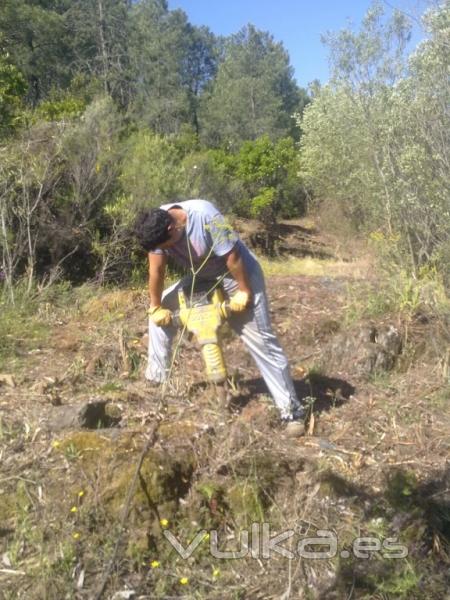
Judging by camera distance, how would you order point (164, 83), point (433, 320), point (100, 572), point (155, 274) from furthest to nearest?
1. point (164, 83)
2. point (433, 320)
3. point (155, 274)
4. point (100, 572)

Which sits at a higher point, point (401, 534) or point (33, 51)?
point (33, 51)

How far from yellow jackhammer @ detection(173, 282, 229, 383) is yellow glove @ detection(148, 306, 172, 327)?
77 millimetres

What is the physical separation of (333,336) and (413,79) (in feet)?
18.1

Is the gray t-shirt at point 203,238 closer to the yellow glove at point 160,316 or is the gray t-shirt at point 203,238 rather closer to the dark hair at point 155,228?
the dark hair at point 155,228

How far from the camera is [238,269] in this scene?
371cm

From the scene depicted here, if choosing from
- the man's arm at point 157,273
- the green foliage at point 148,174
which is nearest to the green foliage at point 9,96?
the green foliage at point 148,174

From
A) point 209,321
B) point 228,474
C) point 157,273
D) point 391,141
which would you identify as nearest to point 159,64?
point 391,141

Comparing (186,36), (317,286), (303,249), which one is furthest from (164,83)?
(317,286)

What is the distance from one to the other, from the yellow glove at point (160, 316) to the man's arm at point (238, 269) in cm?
48

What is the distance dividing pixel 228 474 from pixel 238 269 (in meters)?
1.15

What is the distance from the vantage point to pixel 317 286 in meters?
6.95

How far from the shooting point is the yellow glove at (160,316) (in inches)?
153

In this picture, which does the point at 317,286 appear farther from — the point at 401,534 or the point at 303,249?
the point at 303,249

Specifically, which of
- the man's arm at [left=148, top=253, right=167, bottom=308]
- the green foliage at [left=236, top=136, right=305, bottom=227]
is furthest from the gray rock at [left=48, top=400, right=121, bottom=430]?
the green foliage at [left=236, top=136, right=305, bottom=227]
